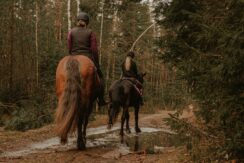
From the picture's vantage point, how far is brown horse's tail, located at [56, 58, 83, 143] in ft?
25.2

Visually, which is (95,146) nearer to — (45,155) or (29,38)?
(45,155)

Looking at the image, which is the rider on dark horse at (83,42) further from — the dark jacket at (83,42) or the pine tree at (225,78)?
the pine tree at (225,78)

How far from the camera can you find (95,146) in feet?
30.4

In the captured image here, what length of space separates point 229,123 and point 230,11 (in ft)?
4.89

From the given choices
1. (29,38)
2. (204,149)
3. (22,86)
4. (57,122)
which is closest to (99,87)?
(57,122)

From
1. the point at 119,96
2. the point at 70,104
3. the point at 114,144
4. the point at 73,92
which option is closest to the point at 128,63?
the point at 119,96

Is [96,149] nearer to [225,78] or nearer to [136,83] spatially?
[136,83]

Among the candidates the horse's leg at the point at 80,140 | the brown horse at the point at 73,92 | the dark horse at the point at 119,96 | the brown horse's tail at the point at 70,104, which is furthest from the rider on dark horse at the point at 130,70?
the brown horse's tail at the point at 70,104

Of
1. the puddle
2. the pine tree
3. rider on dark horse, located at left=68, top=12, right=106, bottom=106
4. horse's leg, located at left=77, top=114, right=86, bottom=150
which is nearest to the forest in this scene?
the pine tree

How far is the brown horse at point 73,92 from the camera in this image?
773 centimetres

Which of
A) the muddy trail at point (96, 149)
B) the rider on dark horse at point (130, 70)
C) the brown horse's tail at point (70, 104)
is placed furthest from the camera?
the rider on dark horse at point (130, 70)

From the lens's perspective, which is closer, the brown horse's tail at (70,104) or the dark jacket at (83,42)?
the brown horse's tail at (70,104)

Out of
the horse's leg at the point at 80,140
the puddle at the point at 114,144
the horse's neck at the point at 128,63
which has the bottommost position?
the puddle at the point at 114,144

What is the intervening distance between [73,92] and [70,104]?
0.84 feet
